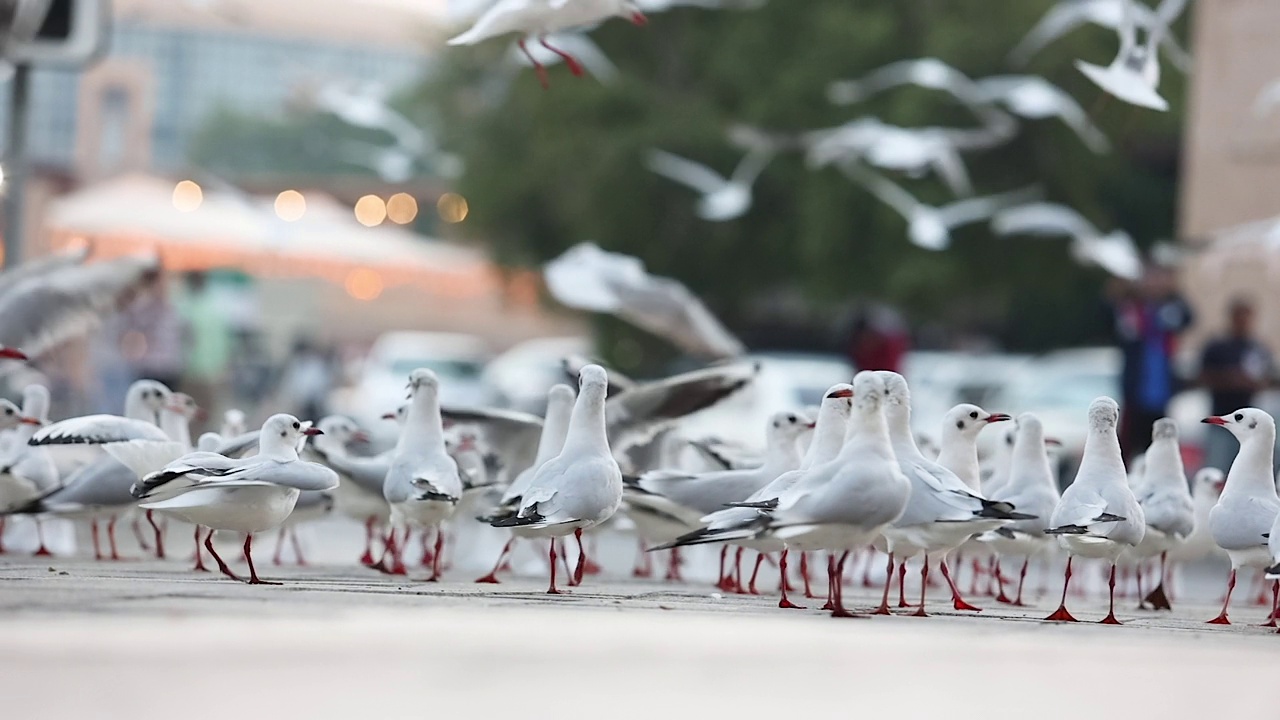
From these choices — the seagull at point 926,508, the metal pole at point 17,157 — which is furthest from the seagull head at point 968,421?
the metal pole at point 17,157

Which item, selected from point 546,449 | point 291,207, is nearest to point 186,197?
point 291,207

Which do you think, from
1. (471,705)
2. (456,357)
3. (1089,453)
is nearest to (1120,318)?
(1089,453)

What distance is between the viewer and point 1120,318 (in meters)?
17.8

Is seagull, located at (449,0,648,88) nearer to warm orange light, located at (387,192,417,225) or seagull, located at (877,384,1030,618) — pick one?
seagull, located at (877,384,1030,618)

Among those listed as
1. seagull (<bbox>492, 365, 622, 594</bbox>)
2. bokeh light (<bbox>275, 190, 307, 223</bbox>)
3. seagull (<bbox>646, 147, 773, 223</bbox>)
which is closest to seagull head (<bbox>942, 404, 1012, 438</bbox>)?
seagull (<bbox>492, 365, 622, 594</bbox>)

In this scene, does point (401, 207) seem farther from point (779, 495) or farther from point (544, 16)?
point (779, 495)

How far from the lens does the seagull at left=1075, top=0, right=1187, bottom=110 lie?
11906 millimetres

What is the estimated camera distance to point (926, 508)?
863 cm

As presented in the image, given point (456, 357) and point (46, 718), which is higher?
point (456, 357)

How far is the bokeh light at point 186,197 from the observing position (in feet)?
103

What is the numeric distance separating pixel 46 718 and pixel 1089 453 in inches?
214

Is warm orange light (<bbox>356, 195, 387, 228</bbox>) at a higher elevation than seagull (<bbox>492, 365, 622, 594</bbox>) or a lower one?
higher

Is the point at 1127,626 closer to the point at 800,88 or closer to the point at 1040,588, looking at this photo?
the point at 1040,588

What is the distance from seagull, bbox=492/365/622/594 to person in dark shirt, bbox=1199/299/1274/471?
31.5ft
